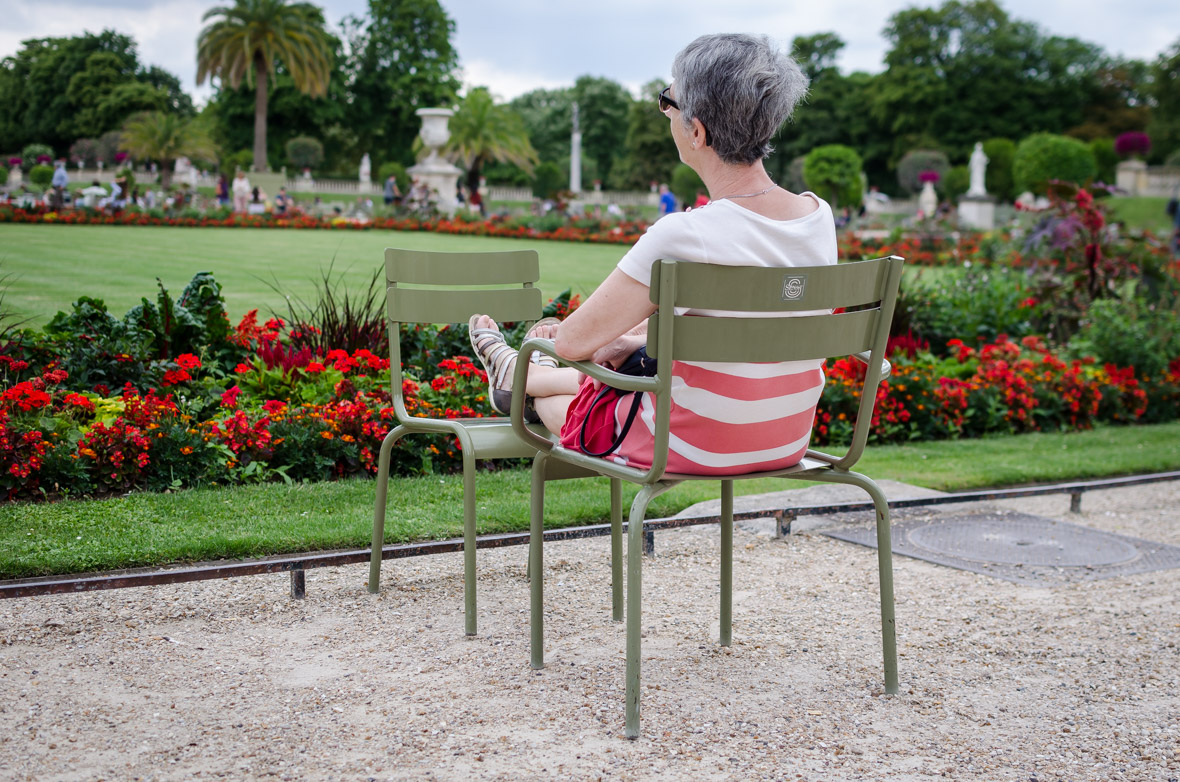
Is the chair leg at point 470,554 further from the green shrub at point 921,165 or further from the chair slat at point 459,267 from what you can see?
the green shrub at point 921,165

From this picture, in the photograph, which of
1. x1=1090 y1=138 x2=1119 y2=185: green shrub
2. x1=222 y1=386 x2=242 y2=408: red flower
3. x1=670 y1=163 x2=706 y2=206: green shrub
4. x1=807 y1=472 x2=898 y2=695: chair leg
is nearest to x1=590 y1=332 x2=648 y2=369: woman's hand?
x1=807 y1=472 x2=898 y2=695: chair leg

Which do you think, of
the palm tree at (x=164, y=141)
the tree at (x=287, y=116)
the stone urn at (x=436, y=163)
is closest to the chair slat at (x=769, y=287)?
the stone urn at (x=436, y=163)

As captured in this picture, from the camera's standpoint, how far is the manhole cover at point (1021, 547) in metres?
3.81

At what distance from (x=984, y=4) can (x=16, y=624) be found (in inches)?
2345

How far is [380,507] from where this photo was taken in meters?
3.21

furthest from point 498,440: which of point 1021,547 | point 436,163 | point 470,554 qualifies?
point 436,163

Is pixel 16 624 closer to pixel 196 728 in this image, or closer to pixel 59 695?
pixel 59 695

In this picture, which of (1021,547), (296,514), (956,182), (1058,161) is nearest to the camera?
(296,514)

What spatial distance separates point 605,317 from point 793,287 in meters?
0.39

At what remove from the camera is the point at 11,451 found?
3.91 meters

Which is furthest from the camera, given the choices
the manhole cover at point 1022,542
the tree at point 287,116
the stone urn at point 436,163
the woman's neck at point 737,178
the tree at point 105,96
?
the tree at point 105,96

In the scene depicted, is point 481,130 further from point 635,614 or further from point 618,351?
point 635,614

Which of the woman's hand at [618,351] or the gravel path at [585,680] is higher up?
the woman's hand at [618,351]

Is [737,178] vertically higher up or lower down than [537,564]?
higher up
